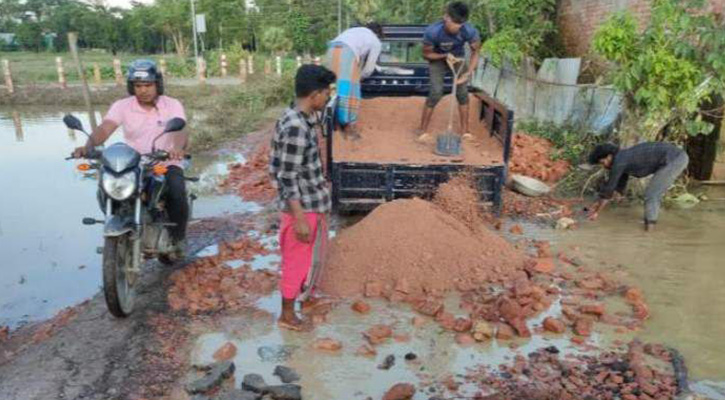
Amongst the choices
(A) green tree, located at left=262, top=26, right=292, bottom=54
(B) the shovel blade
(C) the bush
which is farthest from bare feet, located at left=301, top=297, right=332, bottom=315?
(A) green tree, located at left=262, top=26, right=292, bottom=54

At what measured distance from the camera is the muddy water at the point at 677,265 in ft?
12.2

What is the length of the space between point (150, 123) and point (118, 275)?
119cm

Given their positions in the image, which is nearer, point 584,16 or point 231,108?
point 584,16

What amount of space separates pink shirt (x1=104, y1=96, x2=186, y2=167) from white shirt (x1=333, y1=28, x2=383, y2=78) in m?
2.45

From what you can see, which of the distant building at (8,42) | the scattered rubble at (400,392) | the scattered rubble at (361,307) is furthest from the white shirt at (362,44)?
the distant building at (8,42)

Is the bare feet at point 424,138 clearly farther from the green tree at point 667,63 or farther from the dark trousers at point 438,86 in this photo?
the green tree at point 667,63

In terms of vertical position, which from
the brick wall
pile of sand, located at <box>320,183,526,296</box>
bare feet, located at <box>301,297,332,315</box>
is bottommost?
bare feet, located at <box>301,297,332,315</box>

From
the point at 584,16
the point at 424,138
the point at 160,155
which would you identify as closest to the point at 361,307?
the point at 160,155

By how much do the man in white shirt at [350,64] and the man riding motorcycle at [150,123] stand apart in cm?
230

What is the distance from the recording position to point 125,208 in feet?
12.6

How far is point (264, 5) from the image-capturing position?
3834cm

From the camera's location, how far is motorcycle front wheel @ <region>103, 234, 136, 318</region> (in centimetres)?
363

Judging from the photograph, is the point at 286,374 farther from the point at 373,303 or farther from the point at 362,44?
the point at 362,44

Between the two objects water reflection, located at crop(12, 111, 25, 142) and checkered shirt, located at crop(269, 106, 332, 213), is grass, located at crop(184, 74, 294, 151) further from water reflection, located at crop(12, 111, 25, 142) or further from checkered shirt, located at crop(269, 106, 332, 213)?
checkered shirt, located at crop(269, 106, 332, 213)
